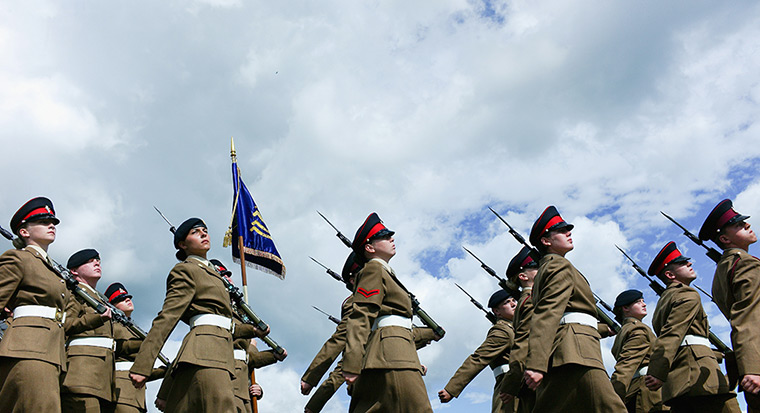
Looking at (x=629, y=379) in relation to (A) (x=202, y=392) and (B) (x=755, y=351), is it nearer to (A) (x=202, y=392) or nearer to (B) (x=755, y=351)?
(B) (x=755, y=351)

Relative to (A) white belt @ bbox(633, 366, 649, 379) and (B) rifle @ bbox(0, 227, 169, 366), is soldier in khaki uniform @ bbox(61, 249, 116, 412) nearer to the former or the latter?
(B) rifle @ bbox(0, 227, 169, 366)

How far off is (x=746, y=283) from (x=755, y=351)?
0.69 metres

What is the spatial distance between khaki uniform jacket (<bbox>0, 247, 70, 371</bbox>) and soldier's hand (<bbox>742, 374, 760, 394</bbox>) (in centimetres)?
592

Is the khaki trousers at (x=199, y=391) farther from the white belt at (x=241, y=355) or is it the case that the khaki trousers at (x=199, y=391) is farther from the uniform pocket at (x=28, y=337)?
the white belt at (x=241, y=355)

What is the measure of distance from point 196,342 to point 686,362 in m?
4.83

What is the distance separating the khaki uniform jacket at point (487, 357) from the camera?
26.9 feet

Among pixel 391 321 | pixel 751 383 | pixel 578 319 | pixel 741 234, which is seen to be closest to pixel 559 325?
pixel 578 319

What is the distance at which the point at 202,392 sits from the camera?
5.80 metres

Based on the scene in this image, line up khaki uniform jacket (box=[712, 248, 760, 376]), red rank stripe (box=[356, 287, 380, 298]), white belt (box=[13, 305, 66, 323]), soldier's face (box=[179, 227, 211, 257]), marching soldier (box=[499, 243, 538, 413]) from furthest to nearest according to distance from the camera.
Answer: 1. marching soldier (box=[499, 243, 538, 413])
2. soldier's face (box=[179, 227, 211, 257])
3. red rank stripe (box=[356, 287, 380, 298])
4. white belt (box=[13, 305, 66, 323])
5. khaki uniform jacket (box=[712, 248, 760, 376])

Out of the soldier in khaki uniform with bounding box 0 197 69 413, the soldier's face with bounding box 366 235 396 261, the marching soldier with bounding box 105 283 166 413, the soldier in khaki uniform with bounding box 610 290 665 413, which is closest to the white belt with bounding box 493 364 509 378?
the soldier in khaki uniform with bounding box 610 290 665 413

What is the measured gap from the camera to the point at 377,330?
6.47m

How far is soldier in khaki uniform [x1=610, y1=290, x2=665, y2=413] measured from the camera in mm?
8602

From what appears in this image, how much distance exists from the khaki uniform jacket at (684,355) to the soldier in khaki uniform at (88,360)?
18.6ft

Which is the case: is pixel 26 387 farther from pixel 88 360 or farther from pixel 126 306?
pixel 126 306
